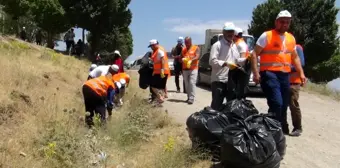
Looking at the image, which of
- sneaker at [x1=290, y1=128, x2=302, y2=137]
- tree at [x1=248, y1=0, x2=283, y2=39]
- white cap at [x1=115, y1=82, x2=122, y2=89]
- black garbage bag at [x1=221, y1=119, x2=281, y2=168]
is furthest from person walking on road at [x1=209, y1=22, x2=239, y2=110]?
tree at [x1=248, y1=0, x2=283, y2=39]

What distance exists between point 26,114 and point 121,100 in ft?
12.1

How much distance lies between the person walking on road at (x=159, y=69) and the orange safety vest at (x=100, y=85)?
2550 millimetres

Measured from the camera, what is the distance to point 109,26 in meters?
34.9

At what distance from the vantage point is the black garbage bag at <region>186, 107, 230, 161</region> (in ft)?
18.6

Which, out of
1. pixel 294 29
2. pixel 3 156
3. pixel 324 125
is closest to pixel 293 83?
pixel 324 125

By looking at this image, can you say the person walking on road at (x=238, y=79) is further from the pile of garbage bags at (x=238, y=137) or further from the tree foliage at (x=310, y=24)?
the tree foliage at (x=310, y=24)

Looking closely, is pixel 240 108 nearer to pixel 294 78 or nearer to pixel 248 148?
pixel 248 148

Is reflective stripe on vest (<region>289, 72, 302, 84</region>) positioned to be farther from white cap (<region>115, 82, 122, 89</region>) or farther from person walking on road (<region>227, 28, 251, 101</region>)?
white cap (<region>115, 82, 122, 89</region>)

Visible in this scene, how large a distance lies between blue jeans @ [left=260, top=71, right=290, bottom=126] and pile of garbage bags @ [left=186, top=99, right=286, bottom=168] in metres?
0.54

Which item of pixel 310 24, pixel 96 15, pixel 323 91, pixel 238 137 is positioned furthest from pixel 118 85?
pixel 310 24

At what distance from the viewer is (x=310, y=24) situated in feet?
116

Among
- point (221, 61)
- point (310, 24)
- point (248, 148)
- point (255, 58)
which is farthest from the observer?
point (310, 24)

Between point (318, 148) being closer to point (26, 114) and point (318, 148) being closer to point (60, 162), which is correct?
point (60, 162)

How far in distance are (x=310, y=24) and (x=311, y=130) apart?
28.6 metres
